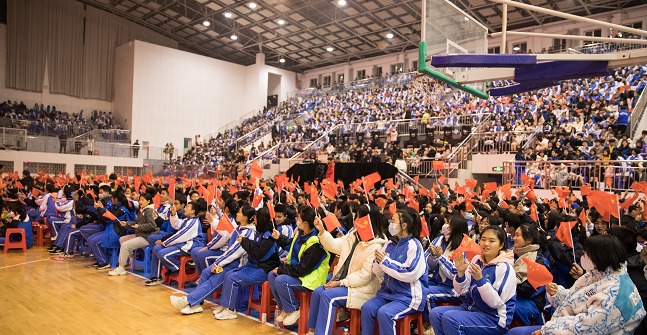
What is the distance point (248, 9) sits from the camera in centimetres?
2303

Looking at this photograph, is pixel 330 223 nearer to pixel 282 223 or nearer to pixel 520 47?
pixel 282 223

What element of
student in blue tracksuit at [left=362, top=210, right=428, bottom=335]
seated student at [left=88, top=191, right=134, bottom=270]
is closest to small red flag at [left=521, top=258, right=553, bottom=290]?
student in blue tracksuit at [left=362, top=210, right=428, bottom=335]

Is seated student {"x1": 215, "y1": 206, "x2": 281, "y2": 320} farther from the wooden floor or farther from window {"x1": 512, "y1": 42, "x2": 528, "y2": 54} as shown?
window {"x1": 512, "y1": 42, "x2": 528, "y2": 54}

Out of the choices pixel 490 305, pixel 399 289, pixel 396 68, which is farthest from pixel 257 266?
pixel 396 68

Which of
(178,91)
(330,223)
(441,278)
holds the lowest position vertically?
(441,278)

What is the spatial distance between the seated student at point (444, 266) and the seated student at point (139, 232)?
4.06 meters

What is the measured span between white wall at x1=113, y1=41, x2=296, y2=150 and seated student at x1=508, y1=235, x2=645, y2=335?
25.6m

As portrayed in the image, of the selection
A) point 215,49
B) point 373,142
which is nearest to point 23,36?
point 215,49

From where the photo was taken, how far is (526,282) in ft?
10.8

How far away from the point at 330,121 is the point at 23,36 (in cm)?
1623

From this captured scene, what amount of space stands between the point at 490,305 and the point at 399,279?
67 cm

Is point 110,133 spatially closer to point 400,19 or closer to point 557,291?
point 400,19

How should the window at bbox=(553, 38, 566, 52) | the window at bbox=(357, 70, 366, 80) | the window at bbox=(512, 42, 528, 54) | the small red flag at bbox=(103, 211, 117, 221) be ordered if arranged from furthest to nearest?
1. the window at bbox=(357, 70, 366, 80)
2. the window at bbox=(512, 42, 528, 54)
3. the window at bbox=(553, 38, 566, 52)
4. the small red flag at bbox=(103, 211, 117, 221)

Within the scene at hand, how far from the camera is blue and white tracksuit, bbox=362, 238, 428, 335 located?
10.7 feet
